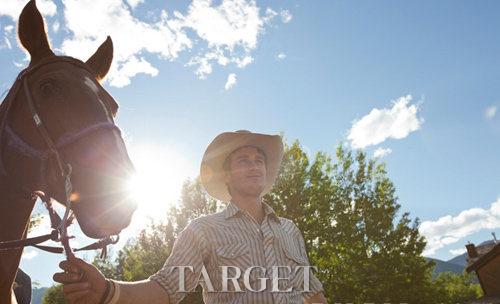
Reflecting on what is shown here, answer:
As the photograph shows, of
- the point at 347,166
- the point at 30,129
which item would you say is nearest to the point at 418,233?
the point at 347,166

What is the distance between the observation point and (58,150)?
2.25 meters

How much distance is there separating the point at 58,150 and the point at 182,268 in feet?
4.10

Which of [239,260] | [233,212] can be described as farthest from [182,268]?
[233,212]

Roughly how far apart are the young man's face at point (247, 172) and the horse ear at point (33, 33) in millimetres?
1960

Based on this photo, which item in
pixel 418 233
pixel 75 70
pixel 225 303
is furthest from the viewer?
pixel 418 233

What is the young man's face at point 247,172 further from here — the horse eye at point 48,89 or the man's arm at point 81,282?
the man's arm at point 81,282

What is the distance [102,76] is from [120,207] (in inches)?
69.0

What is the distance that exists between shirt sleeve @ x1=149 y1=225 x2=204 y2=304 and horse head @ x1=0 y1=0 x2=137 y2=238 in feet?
2.14

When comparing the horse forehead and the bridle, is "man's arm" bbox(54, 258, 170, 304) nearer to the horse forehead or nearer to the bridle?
the bridle

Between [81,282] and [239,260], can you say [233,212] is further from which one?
[81,282]

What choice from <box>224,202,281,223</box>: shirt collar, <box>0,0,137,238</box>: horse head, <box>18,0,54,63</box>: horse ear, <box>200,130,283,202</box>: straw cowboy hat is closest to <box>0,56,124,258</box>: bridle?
<box>0,0,137,238</box>: horse head

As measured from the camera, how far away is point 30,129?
2.42 m

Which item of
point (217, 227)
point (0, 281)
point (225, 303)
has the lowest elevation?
point (225, 303)

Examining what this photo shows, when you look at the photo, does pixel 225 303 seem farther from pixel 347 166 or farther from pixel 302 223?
pixel 347 166
